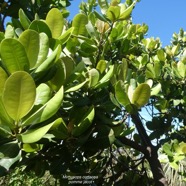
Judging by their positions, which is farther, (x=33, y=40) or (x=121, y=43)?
(x=121, y=43)

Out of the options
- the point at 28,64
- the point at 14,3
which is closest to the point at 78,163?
the point at 28,64

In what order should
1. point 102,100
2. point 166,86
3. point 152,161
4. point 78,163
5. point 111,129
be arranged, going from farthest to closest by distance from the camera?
point 166,86 < point 152,161 < point 78,163 < point 102,100 < point 111,129

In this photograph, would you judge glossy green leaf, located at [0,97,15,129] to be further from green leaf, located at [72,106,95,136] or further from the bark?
the bark

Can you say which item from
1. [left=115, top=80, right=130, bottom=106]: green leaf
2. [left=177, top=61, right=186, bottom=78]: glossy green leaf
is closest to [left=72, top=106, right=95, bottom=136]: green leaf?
[left=115, top=80, right=130, bottom=106]: green leaf

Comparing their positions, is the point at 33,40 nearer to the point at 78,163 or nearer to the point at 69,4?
the point at 78,163

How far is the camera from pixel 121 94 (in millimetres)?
1394

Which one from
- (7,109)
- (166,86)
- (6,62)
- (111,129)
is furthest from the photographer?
(166,86)

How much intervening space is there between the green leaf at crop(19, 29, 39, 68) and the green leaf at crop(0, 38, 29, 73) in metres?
0.06

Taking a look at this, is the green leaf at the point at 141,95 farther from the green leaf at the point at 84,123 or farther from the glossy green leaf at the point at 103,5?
the glossy green leaf at the point at 103,5

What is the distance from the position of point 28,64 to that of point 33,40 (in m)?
0.09

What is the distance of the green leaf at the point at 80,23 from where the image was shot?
61.4 inches

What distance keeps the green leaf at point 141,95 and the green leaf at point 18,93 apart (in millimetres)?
588

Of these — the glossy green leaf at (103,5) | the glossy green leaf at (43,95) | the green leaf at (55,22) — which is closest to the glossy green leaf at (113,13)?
the glossy green leaf at (103,5)

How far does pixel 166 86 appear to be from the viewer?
2.50m
